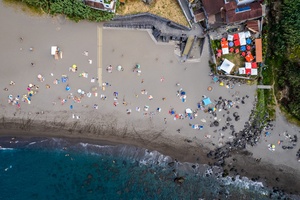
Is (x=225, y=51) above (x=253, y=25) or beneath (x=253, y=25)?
beneath

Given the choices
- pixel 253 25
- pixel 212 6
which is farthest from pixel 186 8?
pixel 253 25

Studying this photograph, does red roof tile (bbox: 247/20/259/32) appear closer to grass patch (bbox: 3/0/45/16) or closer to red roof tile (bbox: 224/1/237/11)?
red roof tile (bbox: 224/1/237/11)

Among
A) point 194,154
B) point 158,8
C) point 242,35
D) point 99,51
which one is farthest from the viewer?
point 194,154

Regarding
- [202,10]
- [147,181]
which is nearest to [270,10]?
[202,10]

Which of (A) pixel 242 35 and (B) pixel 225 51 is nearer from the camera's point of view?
(A) pixel 242 35

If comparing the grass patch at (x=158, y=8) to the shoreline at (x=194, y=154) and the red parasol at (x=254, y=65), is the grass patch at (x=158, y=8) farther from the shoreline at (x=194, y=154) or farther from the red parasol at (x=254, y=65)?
the shoreline at (x=194, y=154)

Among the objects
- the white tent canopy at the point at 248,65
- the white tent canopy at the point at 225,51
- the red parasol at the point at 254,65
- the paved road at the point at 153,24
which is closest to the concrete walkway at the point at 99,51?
the paved road at the point at 153,24

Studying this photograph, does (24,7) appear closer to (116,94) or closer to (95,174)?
(116,94)

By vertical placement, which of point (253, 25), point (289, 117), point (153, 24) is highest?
point (153, 24)
